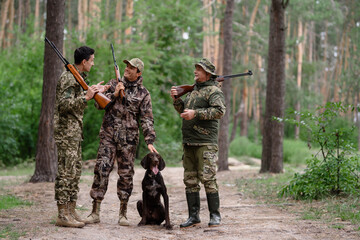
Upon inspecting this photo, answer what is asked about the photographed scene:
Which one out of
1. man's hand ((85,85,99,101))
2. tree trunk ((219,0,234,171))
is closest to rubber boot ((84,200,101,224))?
man's hand ((85,85,99,101))

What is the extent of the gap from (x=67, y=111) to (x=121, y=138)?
874 millimetres

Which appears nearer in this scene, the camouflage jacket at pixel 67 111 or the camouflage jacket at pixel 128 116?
the camouflage jacket at pixel 67 111

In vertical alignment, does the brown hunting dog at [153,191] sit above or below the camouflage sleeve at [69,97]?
below

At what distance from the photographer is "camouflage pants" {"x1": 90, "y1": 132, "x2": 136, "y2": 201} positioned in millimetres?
6102

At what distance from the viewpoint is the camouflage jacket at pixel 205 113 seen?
6164 mm

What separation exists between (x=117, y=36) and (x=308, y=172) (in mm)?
14239

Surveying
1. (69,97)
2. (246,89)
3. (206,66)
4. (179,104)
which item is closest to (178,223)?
(179,104)

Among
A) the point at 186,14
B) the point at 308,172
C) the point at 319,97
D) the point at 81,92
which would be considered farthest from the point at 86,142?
the point at 319,97

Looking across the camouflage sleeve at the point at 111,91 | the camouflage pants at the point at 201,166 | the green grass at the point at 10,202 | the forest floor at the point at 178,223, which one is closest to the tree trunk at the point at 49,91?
the forest floor at the point at 178,223

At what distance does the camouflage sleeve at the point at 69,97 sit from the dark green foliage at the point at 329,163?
4.45 meters

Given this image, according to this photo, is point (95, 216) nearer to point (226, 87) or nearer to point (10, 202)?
point (10, 202)

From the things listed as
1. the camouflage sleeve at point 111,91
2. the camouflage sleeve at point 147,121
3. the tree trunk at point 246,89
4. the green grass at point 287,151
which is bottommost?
the green grass at point 287,151

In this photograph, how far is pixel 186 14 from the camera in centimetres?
2144

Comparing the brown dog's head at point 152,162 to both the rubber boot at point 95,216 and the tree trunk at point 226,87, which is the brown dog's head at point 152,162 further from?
the tree trunk at point 226,87
